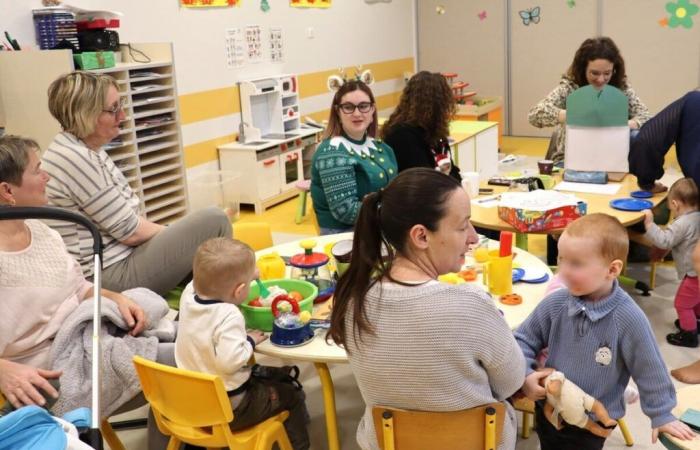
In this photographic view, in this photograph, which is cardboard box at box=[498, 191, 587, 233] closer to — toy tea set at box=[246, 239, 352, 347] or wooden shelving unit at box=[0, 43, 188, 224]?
toy tea set at box=[246, 239, 352, 347]

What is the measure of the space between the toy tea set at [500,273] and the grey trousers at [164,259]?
1.07 metres

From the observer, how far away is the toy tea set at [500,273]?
2.24 meters

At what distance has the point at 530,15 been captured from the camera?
8.09 metres

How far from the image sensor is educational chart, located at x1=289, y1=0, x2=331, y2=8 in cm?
656

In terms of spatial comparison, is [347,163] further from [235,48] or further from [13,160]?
[235,48]

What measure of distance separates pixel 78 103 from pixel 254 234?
89 centimetres

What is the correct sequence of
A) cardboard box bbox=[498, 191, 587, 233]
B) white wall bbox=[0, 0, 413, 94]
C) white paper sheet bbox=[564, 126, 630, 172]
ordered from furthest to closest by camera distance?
white wall bbox=[0, 0, 413, 94] → white paper sheet bbox=[564, 126, 630, 172] → cardboard box bbox=[498, 191, 587, 233]

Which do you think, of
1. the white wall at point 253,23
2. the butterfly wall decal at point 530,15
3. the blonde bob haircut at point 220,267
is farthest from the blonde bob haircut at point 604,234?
the butterfly wall decal at point 530,15

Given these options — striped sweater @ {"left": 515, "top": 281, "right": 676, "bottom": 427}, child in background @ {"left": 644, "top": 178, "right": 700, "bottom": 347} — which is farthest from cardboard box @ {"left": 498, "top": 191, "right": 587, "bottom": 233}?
striped sweater @ {"left": 515, "top": 281, "right": 676, "bottom": 427}

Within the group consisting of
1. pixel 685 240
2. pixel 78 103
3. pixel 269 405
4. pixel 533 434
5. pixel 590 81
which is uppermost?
pixel 78 103

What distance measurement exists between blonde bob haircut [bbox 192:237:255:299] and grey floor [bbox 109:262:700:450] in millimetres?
868

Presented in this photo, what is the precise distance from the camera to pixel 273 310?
6.89 ft

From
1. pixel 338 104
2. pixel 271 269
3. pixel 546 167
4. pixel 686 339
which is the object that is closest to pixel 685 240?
pixel 686 339

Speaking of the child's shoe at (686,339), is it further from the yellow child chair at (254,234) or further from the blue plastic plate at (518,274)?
the yellow child chair at (254,234)
